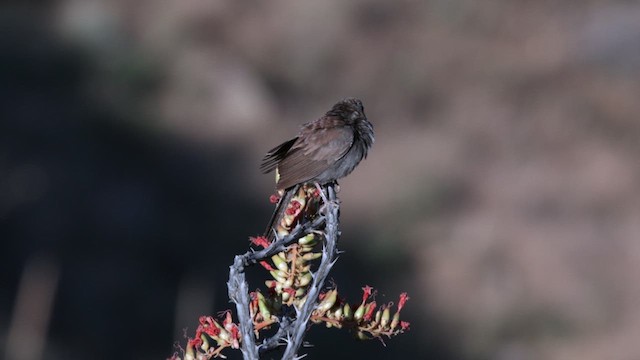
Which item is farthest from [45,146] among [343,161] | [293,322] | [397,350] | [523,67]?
[293,322]

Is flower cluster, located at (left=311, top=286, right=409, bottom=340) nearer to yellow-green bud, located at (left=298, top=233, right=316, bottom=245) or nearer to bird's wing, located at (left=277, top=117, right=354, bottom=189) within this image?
yellow-green bud, located at (left=298, top=233, right=316, bottom=245)

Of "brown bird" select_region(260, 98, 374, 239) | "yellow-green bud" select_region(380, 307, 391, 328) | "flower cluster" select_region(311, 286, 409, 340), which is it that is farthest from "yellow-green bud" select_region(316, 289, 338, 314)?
"brown bird" select_region(260, 98, 374, 239)

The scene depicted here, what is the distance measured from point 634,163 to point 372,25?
6.60m

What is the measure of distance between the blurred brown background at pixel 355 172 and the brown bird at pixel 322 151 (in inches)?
171

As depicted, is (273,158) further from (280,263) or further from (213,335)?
(213,335)

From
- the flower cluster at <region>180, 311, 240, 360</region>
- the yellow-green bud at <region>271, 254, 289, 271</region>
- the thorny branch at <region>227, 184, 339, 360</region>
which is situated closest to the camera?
the thorny branch at <region>227, 184, 339, 360</region>

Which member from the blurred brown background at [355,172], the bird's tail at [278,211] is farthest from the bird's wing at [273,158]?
the blurred brown background at [355,172]

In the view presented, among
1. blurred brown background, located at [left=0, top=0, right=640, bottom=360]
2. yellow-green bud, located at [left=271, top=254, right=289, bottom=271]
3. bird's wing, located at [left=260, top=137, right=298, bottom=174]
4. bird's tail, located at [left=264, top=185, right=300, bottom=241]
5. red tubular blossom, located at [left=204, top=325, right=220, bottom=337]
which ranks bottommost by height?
red tubular blossom, located at [left=204, top=325, right=220, bottom=337]

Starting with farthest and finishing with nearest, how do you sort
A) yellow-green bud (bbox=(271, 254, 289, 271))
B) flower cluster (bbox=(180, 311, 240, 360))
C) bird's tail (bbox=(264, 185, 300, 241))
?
bird's tail (bbox=(264, 185, 300, 241)), yellow-green bud (bbox=(271, 254, 289, 271)), flower cluster (bbox=(180, 311, 240, 360))

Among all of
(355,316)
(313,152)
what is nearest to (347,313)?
(355,316)

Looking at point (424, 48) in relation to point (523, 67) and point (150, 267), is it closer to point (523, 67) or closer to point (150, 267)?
point (523, 67)

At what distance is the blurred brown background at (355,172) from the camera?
46.6 ft

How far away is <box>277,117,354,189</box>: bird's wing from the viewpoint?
5734 millimetres

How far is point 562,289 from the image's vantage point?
50.2 ft
